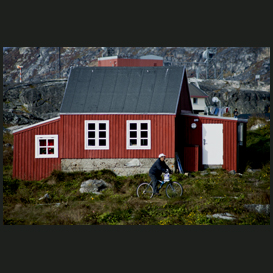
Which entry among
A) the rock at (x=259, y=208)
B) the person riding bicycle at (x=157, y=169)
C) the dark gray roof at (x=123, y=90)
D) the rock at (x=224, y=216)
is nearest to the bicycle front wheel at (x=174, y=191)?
the person riding bicycle at (x=157, y=169)

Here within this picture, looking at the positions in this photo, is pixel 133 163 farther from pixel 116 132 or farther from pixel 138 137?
pixel 116 132

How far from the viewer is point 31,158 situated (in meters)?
22.0

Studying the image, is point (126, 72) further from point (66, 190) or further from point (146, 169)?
point (66, 190)

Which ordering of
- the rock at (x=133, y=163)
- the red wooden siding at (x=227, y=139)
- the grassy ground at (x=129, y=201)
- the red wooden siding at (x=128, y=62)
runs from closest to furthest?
the grassy ground at (x=129, y=201)
the rock at (x=133, y=163)
the red wooden siding at (x=227, y=139)
the red wooden siding at (x=128, y=62)

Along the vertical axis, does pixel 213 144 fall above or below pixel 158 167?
above

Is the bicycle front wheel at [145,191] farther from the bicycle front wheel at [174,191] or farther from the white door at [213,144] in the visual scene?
the white door at [213,144]

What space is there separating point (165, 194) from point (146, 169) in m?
4.75

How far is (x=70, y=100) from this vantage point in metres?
22.4

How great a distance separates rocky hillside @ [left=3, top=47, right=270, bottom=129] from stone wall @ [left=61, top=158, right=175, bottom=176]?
23708mm

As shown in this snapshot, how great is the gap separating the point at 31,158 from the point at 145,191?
8394mm

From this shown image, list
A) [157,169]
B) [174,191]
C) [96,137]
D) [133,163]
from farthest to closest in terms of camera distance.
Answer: [96,137] < [133,163] < [174,191] < [157,169]

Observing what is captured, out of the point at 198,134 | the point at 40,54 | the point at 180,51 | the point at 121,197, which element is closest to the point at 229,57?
the point at 180,51

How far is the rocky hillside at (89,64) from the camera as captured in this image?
55156 mm

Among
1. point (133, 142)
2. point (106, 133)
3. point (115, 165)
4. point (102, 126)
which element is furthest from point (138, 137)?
point (102, 126)
